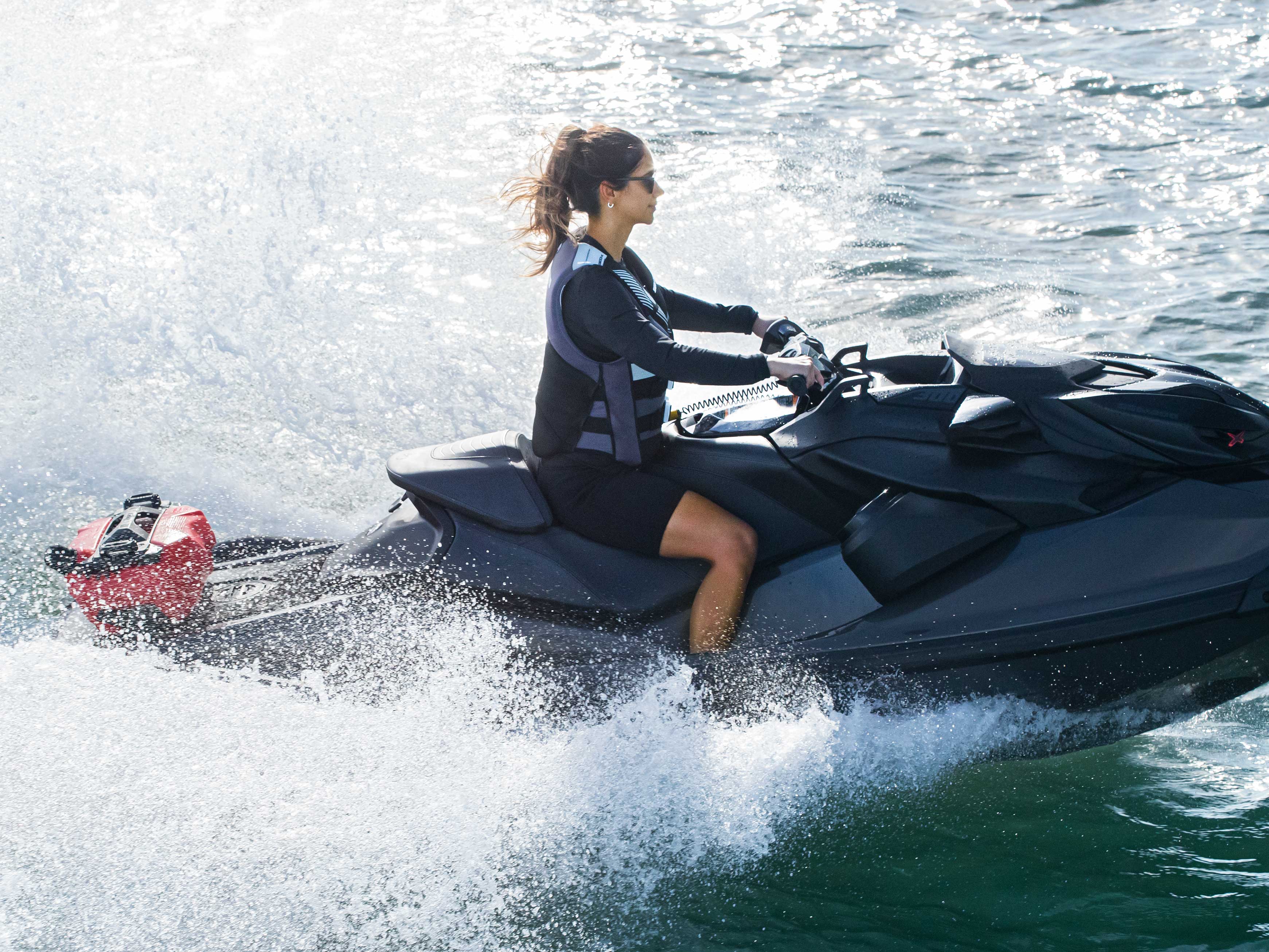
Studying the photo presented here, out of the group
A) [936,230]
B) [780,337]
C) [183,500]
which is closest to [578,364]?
[780,337]

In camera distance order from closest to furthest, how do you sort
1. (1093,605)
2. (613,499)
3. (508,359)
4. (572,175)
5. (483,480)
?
1. (1093,605)
2. (572,175)
3. (613,499)
4. (483,480)
5. (508,359)

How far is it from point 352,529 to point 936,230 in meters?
4.78

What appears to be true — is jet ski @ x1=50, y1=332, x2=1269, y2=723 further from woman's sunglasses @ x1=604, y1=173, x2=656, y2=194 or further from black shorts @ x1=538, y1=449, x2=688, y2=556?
woman's sunglasses @ x1=604, y1=173, x2=656, y2=194

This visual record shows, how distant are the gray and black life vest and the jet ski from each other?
13cm

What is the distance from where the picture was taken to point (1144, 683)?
2.70 metres

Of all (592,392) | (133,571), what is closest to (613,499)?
(592,392)

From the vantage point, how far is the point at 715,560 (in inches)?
109

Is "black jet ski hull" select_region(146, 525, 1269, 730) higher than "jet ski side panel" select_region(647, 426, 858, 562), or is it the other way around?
"jet ski side panel" select_region(647, 426, 858, 562)

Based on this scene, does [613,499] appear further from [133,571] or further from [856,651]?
[133,571]

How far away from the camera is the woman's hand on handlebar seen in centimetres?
259

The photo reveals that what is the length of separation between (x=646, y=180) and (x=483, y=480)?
2.88ft

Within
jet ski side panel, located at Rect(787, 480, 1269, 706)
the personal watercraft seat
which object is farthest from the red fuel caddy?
jet ski side panel, located at Rect(787, 480, 1269, 706)

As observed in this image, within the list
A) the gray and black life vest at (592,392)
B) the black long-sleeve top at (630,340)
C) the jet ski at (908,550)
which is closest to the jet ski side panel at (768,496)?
the jet ski at (908,550)

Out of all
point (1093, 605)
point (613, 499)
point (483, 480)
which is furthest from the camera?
point (483, 480)
